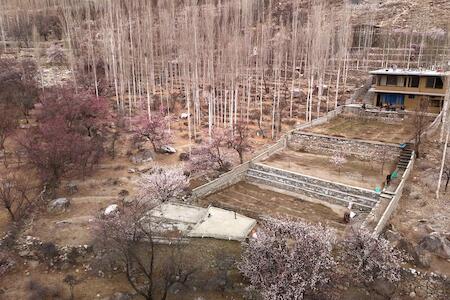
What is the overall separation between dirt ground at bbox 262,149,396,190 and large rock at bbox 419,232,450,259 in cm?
554

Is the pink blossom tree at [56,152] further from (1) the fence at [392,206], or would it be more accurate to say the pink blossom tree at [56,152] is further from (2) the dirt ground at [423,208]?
(2) the dirt ground at [423,208]

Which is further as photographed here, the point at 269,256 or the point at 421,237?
the point at 421,237

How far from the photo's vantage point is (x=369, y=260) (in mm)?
13008

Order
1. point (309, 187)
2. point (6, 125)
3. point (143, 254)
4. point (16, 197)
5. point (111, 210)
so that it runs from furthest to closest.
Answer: point (6, 125), point (309, 187), point (16, 197), point (111, 210), point (143, 254)

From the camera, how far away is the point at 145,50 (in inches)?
1540

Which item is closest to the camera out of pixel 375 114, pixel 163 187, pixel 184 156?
pixel 163 187

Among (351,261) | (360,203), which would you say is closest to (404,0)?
(360,203)

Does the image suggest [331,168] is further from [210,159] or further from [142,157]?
[142,157]

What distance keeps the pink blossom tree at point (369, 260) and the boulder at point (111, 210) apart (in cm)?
1184

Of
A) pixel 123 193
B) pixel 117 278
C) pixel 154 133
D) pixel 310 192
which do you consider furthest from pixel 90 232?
pixel 310 192

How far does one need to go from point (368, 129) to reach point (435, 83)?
25.8 feet

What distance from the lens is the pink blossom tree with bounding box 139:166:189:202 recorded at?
762 inches

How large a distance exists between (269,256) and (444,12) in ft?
219

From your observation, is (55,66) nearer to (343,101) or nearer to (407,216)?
(343,101)
